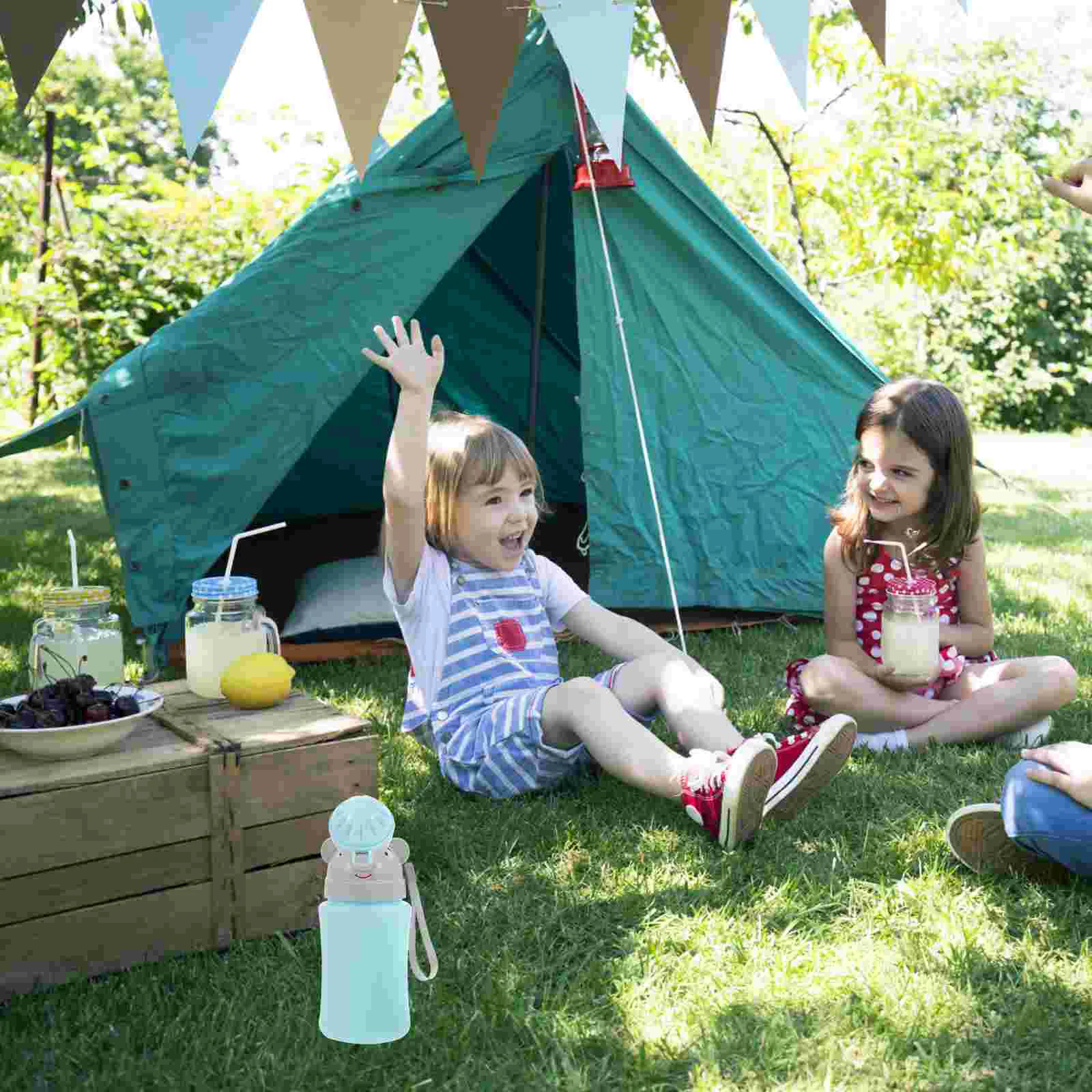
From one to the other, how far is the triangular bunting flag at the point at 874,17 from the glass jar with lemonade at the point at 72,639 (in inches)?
64.3

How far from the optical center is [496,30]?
2.27m

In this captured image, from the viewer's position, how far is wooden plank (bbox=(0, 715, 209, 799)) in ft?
5.25

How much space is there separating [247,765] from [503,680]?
0.74 m

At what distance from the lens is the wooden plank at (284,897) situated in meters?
1.79

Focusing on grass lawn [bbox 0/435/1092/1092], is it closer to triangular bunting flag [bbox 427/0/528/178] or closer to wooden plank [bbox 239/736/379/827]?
wooden plank [bbox 239/736/379/827]

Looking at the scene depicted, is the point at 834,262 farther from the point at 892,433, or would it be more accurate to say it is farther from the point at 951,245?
the point at 892,433

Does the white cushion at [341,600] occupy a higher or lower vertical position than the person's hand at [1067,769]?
lower

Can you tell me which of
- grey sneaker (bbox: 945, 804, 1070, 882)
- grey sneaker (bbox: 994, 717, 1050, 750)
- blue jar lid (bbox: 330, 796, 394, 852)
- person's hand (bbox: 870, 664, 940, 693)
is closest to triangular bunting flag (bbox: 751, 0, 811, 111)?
person's hand (bbox: 870, 664, 940, 693)

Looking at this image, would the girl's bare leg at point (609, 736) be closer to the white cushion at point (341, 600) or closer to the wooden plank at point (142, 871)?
the wooden plank at point (142, 871)

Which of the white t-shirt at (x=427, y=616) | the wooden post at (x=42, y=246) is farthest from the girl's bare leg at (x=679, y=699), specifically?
the wooden post at (x=42, y=246)

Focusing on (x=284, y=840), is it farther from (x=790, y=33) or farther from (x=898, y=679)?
(x=790, y=33)

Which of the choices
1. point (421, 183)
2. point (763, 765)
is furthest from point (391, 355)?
point (421, 183)

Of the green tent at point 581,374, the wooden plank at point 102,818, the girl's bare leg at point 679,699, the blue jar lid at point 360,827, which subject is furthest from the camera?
the green tent at point 581,374

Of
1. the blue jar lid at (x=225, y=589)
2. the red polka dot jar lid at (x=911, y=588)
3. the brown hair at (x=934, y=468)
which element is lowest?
the red polka dot jar lid at (x=911, y=588)
